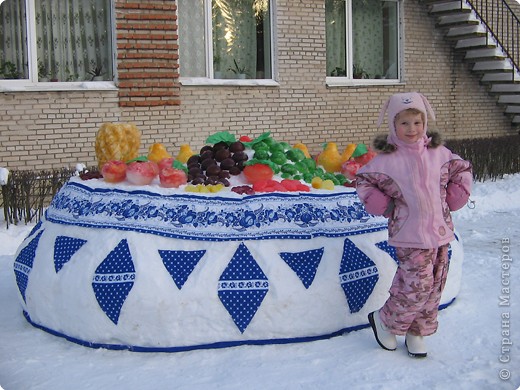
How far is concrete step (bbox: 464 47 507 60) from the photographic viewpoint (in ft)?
43.3

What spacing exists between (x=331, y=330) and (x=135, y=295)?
3.81ft

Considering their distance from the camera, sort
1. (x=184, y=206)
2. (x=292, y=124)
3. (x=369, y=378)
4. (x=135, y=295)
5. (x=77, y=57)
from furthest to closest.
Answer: (x=292, y=124) → (x=77, y=57) → (x=184, y=206) → (x=135, y=295) → (x=369, y=378)

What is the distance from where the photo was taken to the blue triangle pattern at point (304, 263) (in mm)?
3912

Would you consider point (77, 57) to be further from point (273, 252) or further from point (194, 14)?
point (273, 252)

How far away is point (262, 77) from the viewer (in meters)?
11.4

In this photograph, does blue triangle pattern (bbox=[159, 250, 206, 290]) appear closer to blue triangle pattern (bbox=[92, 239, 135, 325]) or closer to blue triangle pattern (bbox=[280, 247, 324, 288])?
blue triangle pattern (bbox=[92, 239, 135, 325])

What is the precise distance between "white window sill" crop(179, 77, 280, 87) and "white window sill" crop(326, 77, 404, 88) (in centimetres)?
126

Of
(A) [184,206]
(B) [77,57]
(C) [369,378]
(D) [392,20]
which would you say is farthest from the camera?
(D) [392,20]

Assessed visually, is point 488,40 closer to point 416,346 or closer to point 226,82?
point 226,82

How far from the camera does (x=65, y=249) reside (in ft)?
13.7

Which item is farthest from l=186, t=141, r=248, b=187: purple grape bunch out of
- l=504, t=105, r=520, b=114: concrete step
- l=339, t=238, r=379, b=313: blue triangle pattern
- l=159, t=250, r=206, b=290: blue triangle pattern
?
l=504, t=105, r=520, b=114: concrete step

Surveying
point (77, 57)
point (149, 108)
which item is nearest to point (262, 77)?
point (149, 108)

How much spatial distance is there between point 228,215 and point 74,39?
6979 mm

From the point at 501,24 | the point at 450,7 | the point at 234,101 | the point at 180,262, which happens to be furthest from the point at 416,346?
the point at 501,24
